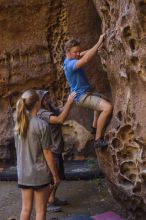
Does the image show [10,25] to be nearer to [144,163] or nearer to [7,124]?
[7,124]

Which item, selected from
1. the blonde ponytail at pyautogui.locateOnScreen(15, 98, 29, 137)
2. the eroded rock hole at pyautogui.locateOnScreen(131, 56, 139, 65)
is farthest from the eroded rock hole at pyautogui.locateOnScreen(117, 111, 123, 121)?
the blonde ponytail at pyautogui.locateOnScreen(15, 98, 29, 137)

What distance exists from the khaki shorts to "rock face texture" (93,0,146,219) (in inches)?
7.8

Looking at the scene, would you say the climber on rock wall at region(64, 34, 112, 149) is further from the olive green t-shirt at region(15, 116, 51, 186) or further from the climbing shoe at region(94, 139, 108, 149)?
the olive green t-shirt at region(15, 116, 51, 186)

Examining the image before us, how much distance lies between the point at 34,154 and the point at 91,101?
1.24 metres

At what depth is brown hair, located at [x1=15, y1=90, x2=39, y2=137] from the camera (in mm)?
4789

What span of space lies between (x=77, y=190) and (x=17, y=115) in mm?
2471

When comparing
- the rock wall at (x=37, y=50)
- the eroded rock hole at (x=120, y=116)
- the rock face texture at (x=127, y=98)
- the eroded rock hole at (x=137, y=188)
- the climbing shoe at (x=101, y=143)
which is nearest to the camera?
the rock face texture at (x=127, y=98)

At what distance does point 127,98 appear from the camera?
17.4ft

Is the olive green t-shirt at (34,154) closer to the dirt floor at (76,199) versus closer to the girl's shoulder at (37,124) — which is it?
the girl's shoulder at (37,124)

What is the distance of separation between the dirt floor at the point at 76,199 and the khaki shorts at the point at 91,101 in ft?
4.10

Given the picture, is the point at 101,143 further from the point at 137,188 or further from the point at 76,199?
the point at 76,199

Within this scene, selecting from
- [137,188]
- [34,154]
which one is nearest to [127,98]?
[137,188]

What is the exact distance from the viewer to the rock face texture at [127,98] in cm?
490

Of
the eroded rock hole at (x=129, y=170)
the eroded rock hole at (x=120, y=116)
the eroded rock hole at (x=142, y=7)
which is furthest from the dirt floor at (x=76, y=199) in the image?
the eroded rock hole at (x=142, y=7)
